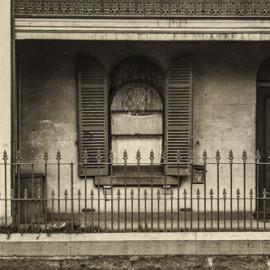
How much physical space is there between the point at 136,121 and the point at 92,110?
86 cm

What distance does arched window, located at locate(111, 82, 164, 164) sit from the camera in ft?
43.3

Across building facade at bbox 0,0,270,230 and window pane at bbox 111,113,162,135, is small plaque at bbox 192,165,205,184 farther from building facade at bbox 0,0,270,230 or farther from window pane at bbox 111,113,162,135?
window pane at bbox 111,113,162,135

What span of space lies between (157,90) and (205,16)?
72.8 inches

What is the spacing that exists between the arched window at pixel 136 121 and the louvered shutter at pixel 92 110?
29 cm

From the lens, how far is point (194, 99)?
43.1 feet

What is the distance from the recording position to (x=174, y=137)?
13086 millimetres

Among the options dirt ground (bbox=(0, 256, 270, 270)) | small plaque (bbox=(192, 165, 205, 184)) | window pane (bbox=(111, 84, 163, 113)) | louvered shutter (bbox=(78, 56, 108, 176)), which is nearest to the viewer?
dirt ground (bbox=(0, 256, 270, 270))

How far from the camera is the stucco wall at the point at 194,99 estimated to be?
42.5 feet

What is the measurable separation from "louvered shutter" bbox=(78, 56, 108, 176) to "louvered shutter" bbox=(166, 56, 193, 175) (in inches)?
45.7

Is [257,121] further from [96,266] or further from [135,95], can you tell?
[96,266]

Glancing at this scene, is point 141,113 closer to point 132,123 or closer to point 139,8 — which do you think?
point 132,123

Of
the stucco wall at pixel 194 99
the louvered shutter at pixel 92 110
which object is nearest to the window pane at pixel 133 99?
the louvered shutter at pixel 92 110

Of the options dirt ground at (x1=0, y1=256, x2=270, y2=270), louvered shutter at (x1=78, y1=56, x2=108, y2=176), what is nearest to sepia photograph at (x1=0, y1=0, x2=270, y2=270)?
louvered shutter at (x1=78, y1=56, x2=108, y2=176)

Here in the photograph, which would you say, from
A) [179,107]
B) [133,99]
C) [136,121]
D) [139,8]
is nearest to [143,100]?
[133,99]
